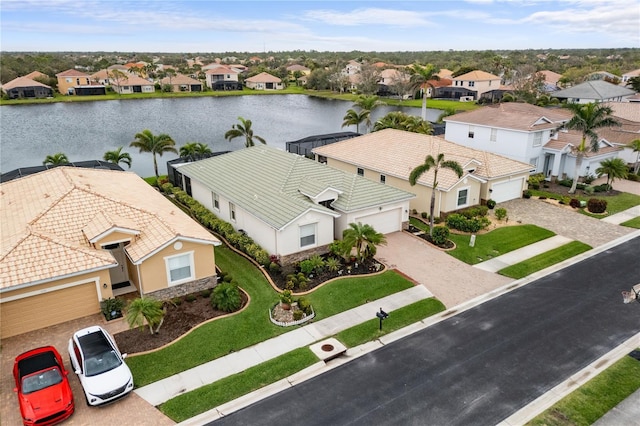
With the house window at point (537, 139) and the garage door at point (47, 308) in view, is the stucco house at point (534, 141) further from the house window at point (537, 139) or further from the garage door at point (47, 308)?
the garage door at point (47, 308)

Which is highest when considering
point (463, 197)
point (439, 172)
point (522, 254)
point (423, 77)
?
Result: point (423, 77)

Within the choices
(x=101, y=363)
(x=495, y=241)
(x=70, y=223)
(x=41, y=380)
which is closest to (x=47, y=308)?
(x=70, y=223)

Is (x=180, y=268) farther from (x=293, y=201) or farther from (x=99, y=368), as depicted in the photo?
(x=293, y=201)

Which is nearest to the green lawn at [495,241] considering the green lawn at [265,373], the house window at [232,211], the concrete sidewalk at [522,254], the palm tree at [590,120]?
the concrete sidewalk at [522,254]

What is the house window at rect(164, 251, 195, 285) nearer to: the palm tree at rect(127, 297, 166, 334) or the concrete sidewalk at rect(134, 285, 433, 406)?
the palm tree at rect(127, 297, 166, 334)

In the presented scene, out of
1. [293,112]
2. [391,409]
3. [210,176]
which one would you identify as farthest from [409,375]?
[293,112]

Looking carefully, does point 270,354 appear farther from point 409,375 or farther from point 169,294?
point 169,294

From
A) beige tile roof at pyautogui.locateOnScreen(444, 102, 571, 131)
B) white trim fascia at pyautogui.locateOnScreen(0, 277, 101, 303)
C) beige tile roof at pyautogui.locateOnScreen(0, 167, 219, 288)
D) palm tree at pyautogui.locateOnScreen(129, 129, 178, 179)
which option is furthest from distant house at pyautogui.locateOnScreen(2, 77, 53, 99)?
white trim fascia at pyautogui.locateOnScreen(0, 277, 101, 303)
